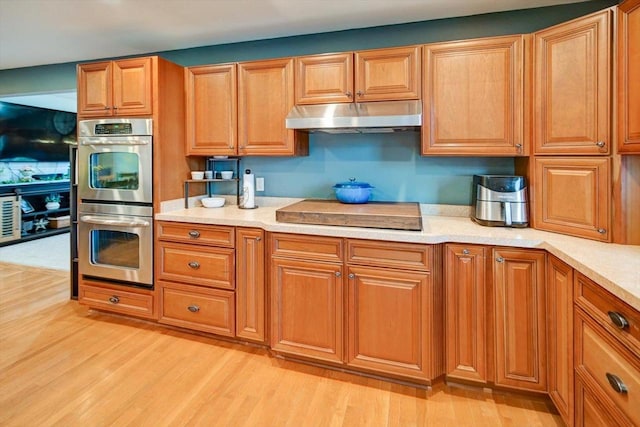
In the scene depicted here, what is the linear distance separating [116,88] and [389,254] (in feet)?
8.08

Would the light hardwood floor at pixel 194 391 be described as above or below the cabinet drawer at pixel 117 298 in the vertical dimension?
below

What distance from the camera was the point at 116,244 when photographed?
2.94m

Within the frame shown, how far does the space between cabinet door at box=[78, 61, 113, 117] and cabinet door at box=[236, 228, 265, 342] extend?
1.58m

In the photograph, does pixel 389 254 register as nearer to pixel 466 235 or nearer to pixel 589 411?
pixel 466 235

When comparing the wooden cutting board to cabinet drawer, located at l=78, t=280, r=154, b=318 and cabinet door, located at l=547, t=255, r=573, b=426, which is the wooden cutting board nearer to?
cabinet door, located at l=547, t=255, r=573, b=426

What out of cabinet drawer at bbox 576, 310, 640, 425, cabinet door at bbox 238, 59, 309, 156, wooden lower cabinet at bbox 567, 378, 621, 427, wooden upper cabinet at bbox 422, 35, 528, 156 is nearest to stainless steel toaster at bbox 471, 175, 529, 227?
wooden upper cabinet at bbox 422, 35, 528, 156

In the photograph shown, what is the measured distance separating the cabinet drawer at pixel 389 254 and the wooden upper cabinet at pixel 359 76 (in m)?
1.03

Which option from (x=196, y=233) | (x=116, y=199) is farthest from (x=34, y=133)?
(x=196, y=233)

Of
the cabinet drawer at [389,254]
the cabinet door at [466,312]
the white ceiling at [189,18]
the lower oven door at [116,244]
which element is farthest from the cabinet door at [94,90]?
the cabinet door at [466,312]

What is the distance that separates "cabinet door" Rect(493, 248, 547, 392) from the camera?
1.92 meters

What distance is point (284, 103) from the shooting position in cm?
268

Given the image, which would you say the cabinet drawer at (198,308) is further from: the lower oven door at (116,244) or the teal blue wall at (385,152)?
the teal blue wall at (385,152)

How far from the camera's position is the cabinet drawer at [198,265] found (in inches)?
100

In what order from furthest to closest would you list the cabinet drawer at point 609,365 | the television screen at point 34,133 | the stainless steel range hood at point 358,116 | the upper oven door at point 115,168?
the television screen at point 34,133, the upper oven door at point 115,168, the stainless steel range hood at point 358,116, the cabinet drawer at point 609,365
